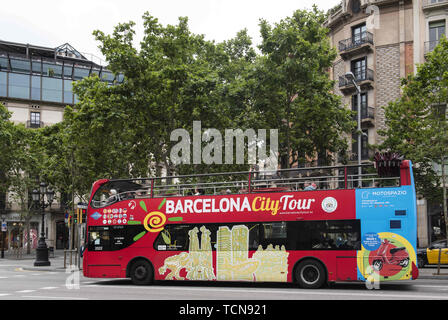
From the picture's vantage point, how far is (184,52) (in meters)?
25.5

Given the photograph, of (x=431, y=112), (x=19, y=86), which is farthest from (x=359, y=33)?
(x=19, y=86)

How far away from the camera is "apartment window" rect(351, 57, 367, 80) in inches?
1469

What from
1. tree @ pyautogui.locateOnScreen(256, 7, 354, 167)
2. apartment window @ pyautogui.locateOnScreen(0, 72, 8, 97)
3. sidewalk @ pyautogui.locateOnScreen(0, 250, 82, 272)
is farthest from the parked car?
apartment window @ pyautogui.locateOnScreen(0, 72, 8, 97)

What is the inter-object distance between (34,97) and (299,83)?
1489 inches

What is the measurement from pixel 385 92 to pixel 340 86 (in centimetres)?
366

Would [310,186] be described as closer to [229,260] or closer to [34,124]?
[229,260]

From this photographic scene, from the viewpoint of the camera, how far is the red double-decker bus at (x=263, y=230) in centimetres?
1398

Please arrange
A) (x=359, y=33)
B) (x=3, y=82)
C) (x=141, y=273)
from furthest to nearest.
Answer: (x=3, y=82) < (x=359, y=33) < (x=141, y=273)

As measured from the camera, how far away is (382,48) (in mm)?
36500

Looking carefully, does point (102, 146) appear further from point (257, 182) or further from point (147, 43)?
point (257, 182)

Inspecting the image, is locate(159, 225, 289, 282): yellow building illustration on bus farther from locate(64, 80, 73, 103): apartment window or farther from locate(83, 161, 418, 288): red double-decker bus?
locate(64, 80, 73, 103): apartment window

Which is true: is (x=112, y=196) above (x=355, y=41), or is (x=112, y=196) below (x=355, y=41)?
below

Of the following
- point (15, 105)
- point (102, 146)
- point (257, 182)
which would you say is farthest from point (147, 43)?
point (15, 105)
